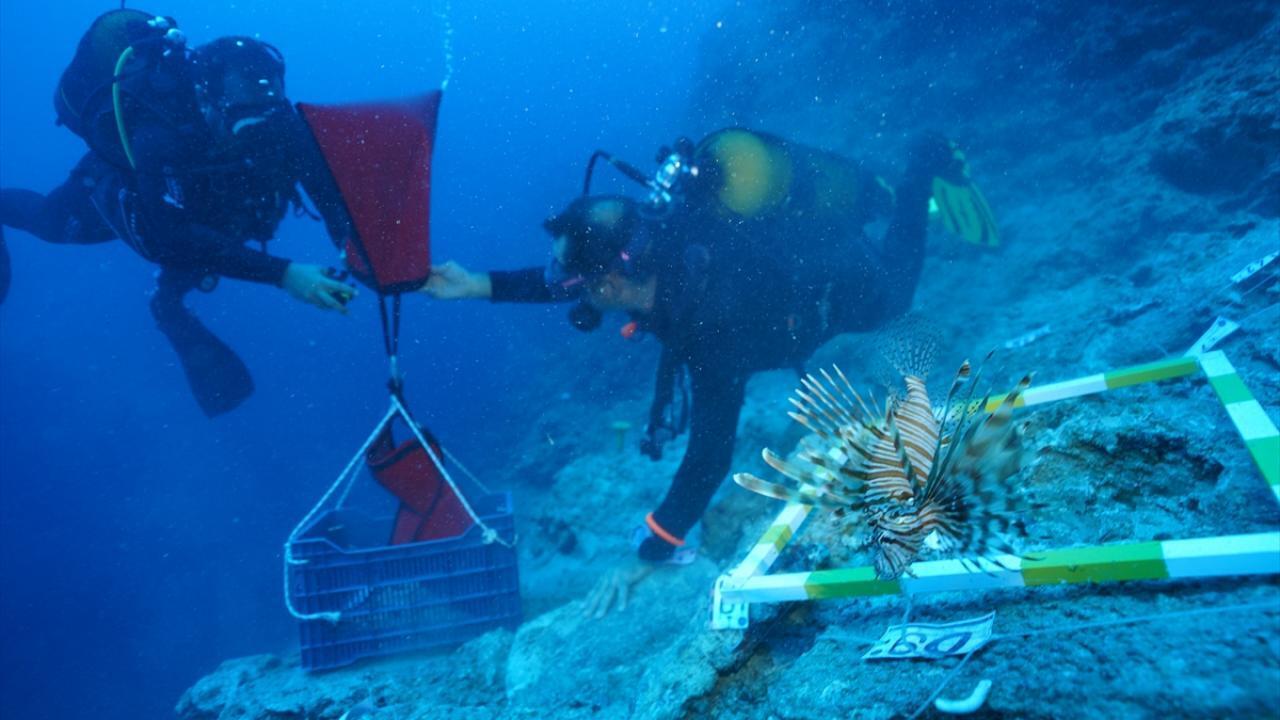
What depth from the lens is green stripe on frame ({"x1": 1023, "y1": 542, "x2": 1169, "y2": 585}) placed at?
4.39ft

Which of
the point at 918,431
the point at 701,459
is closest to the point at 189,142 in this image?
the point at 701,459

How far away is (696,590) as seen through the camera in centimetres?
357

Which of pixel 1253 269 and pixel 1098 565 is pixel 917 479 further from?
pixel 1253 269

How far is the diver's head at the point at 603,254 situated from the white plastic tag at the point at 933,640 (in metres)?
2.55

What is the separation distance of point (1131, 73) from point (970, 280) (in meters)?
3.19

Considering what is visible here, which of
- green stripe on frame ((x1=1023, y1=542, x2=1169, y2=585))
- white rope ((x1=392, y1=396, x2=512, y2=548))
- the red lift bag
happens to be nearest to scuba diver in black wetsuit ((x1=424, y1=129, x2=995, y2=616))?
the red lift bag

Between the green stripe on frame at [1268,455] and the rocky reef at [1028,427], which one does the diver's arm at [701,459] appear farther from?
the green stripe on frame at [1268,455]

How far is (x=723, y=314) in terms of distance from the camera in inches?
146

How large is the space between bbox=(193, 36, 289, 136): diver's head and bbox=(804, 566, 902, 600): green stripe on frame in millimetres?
4711

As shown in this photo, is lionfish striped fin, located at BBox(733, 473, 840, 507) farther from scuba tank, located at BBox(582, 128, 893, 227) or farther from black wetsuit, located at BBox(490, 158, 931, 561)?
scuba tank, located at BBox(582, 128, 893, 227)

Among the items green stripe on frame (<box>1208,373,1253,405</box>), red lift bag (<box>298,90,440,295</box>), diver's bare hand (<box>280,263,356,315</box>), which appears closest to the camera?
green stripe on frame (<box>1208,373,1253,405</box>)

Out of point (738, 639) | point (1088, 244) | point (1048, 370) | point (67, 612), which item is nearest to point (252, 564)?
point (67, 612)

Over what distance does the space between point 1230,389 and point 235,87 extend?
565cm

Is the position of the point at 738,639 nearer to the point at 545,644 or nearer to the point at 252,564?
the point at 545,644
